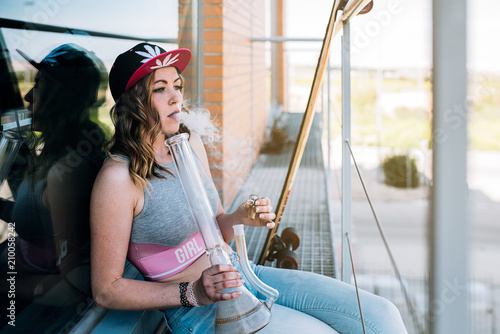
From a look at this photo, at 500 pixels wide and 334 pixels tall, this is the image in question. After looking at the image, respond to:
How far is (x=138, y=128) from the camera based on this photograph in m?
A: 1.22

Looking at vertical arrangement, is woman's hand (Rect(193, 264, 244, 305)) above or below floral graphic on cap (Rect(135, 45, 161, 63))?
below

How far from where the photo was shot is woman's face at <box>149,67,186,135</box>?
1.25m

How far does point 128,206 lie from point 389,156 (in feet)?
65.9

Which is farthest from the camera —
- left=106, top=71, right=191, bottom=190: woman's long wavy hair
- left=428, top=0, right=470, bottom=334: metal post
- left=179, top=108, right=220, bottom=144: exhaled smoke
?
left=179, top=108, right=220, bottom=144: exhaled smoke

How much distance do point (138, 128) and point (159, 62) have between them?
17 centimetres

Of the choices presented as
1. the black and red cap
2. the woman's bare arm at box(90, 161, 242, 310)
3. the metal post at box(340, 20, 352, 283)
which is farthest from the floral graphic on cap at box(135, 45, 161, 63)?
the metal post at box(340, 20, 352, 283)

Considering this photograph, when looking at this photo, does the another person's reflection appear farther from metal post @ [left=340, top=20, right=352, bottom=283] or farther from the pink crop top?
metal post @ [left=340, top=20, right=352, bottom=283]

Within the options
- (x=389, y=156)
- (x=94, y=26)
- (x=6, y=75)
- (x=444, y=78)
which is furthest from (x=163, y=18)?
(x=389, y=156)

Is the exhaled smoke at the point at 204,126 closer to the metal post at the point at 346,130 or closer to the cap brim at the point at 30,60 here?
the metal post at the point at 346,130

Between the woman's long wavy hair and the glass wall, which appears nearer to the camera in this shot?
the glass wall

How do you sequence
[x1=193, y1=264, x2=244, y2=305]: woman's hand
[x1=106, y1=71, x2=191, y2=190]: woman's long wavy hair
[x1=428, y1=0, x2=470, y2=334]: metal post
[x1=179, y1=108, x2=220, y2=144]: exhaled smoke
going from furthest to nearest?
[x1=179, y1=108, x2=220, y2=144]: exhaled smoke
[x1=106, y1=71, x2=191, y2=190]: woman's long wavy hair
[x1=193, y1=264, x2=244, y2=305]: woman's hand
[x1=428, y1=0, x2=470, y2=334]: metal post

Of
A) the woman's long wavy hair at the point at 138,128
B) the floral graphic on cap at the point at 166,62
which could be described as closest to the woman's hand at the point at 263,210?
the woman's long wavy hair at the point at 138,128

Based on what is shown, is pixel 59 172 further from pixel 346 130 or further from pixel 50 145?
pixel 346 130

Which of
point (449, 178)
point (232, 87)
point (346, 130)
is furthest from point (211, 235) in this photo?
point (232, 87)
